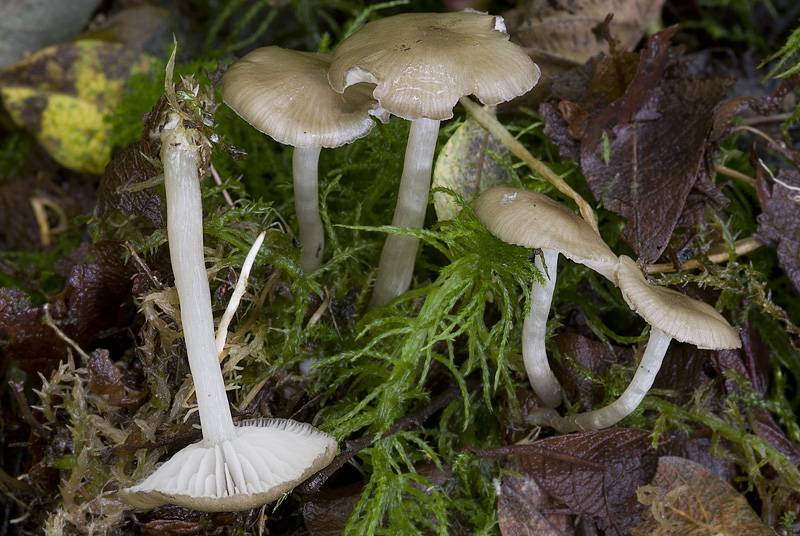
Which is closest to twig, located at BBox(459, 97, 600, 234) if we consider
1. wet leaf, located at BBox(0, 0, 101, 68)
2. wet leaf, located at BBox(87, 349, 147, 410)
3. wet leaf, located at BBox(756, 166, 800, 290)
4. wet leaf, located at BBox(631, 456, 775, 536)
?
wet leaf, located at BBox(756, 166, 800, 290)

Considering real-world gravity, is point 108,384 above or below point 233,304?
below

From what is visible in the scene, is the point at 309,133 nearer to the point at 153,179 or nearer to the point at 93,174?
the point at 153,179

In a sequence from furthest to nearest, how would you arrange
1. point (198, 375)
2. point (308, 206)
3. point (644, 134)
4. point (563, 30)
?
point (563, 30) < point (644, 134) < point (308, 206) < point (198, 375)

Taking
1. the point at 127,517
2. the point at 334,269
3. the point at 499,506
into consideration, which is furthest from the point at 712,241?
the point at 127,517

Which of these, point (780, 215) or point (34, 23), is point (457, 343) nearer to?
point (780, 215)

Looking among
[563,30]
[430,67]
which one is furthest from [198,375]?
[563,30]

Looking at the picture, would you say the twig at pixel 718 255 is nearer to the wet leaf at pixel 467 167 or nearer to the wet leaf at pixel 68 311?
the wet leaf at pixel 467 167
